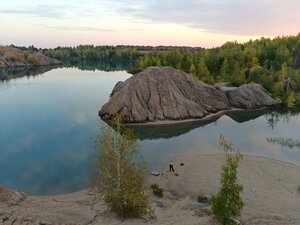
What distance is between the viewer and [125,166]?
29.3 meters

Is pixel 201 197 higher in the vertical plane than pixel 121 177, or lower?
lower

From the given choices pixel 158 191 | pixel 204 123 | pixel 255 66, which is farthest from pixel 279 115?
pixel 158 191

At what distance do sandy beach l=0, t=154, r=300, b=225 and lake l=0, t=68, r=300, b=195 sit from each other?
449 cm

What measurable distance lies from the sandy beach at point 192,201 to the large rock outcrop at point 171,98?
28693 mm

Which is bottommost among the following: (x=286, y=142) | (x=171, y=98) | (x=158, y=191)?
(x=286, y=142)

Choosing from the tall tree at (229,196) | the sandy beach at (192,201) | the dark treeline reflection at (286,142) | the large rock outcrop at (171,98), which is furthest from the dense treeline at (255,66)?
the tall tree at (229,196)

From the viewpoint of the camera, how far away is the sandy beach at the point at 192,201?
28.9m

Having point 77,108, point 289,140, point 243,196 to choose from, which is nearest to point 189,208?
point 243,196

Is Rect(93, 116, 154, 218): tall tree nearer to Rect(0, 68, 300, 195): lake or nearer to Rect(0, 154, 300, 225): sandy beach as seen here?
Rect(0, 154, 300, 225): sandy beach

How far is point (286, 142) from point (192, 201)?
31.4 m

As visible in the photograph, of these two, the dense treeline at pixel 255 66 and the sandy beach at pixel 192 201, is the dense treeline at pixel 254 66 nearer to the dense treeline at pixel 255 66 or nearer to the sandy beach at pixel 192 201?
the dense treeline at pixel 255 66

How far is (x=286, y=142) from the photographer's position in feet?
196

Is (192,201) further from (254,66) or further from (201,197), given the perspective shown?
(254,66)

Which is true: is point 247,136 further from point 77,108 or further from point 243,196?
point 77,108
